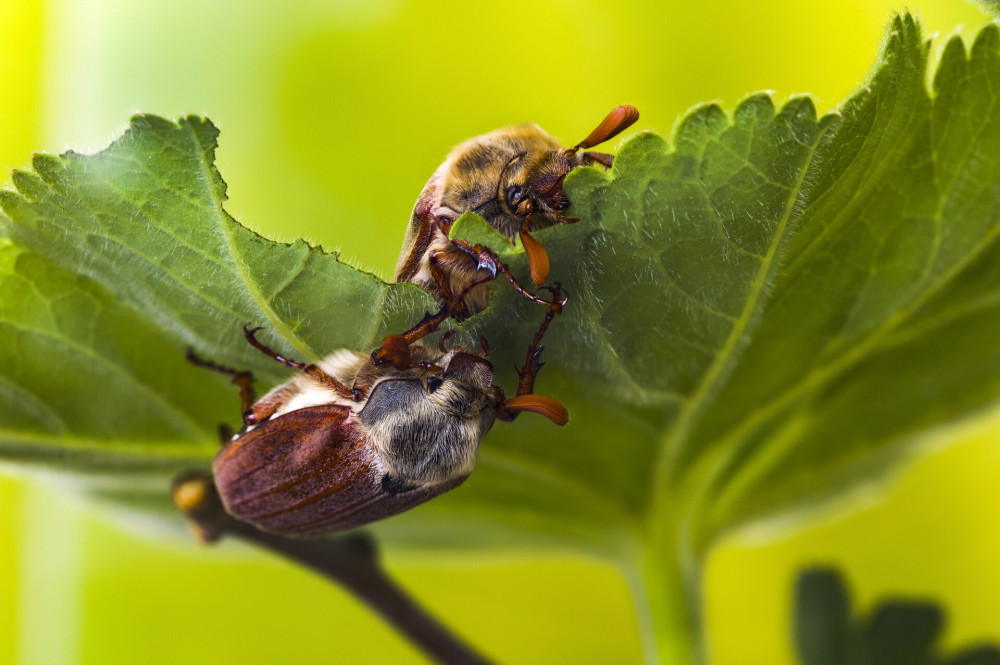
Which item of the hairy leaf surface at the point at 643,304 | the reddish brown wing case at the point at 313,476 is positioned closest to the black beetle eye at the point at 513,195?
the hairy leaf surface at the point at 643,304

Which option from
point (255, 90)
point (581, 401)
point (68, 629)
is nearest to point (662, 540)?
point (581, 401)

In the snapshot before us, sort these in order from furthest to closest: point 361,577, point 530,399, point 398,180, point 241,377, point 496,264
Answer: point 398,180, point 361,577, point 241,377, point 530,399, point 496,264

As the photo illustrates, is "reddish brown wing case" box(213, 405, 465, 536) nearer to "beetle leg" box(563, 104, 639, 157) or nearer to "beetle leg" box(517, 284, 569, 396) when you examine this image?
"beetle leg" box(517, 284, 569, 396)

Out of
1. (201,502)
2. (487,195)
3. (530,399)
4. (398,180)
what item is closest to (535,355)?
(530,399)

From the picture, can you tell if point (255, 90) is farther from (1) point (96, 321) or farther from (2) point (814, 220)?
(2) point (814, 220)

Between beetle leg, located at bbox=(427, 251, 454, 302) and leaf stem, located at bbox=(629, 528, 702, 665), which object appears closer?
beetle leg, located at bbox=(427, 251, 454, 302)

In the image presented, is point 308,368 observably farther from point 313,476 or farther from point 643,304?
point 643,304

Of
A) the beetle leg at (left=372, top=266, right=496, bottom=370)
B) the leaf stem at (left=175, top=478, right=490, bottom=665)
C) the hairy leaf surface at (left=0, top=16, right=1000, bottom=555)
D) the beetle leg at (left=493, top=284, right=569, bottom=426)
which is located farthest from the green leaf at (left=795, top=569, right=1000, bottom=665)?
the beetle leg at (left=372, top=266, right=496, bottom=370)
